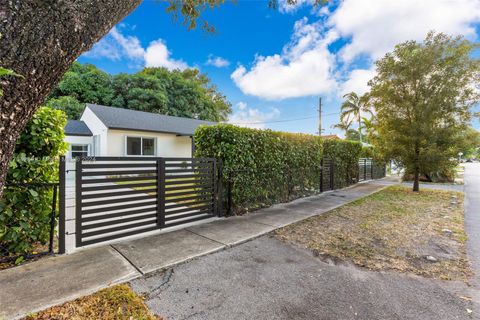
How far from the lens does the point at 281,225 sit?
4.77 meters

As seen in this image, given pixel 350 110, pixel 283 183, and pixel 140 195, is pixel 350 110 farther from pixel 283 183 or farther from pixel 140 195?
pixel 140 195

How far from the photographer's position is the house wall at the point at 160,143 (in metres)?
11.0

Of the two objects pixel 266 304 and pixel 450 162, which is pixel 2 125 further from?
pixel 450 162

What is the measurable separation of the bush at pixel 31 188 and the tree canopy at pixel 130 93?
59.1 feet

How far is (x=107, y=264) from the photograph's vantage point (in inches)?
115

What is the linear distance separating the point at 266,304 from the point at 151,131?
37.4 ft

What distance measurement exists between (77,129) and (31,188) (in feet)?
37.6

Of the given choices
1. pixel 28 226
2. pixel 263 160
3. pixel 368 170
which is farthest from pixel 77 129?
pixel 368 170

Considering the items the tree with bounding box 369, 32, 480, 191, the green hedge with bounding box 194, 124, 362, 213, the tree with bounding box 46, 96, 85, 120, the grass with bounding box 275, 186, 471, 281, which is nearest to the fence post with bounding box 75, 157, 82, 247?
the green hedge with bounding box 194, 124, 362, 213

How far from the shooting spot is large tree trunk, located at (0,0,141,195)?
4.16ft

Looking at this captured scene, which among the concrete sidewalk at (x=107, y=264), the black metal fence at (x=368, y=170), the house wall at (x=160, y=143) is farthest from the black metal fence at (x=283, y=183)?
the house wall at (x=160, y=143)

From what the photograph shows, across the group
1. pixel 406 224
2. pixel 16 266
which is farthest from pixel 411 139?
pixel 16 266

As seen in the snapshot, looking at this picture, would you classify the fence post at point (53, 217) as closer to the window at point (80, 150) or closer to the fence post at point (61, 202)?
the fence post at point (61, 202)

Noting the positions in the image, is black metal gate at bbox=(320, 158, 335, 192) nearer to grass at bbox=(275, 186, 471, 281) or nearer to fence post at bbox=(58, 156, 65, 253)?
grass at bbox=(275, 186, 471, 281)
